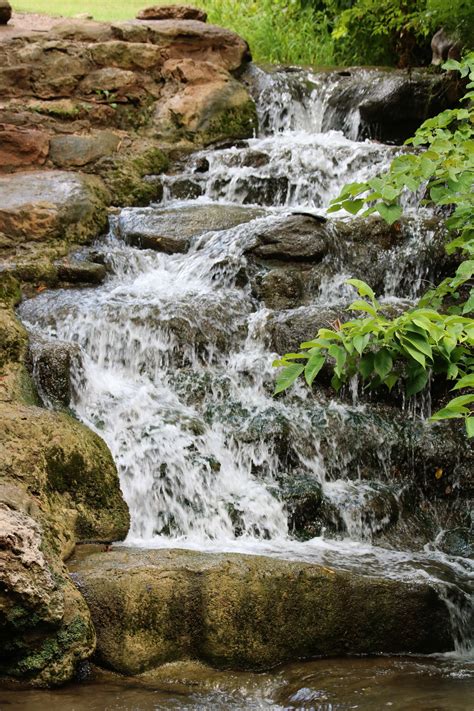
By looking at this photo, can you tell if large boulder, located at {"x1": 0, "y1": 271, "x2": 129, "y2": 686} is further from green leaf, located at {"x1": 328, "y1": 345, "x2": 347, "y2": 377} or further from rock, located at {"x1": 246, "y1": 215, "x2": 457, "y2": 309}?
rock, located at {"x1": 246, "y1": 215, "x2": 457, "y2": 309}

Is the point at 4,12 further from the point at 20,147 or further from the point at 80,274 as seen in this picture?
the point at 80,274

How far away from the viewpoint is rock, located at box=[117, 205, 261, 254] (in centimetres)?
761

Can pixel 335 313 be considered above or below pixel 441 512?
above

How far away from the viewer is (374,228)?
7277 mm

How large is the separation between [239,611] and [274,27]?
1122 cm

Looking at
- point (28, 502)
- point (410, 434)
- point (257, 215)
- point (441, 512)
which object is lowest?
point (441, 512)

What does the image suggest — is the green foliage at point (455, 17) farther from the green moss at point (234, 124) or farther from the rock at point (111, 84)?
the rock at point (111, 84)

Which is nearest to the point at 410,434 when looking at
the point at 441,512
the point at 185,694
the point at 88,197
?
the point at 441,512

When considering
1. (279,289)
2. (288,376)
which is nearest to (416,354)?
(288,376)

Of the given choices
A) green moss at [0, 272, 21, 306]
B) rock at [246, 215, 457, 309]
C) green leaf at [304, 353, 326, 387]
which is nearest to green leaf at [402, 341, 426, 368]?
green leaf at [304, 353, 326, 387]

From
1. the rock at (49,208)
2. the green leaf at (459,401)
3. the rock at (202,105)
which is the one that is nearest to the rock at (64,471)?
the green leaf at (459,401)

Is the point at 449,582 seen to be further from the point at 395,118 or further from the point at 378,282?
the point at 395,118

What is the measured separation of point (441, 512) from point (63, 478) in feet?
8.04

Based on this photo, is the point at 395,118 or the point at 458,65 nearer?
the point at 458,65
